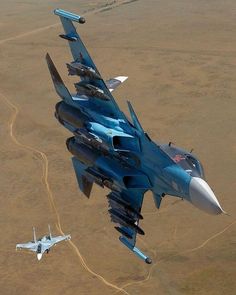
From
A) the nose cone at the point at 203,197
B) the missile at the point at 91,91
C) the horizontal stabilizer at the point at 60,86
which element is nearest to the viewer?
the nose cone at the point at 203,197

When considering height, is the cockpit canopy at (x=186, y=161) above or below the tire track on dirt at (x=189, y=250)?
above

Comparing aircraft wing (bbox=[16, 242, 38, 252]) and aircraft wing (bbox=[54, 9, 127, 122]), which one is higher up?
aircraft wing (bbox=[54, 9, 127, 122])

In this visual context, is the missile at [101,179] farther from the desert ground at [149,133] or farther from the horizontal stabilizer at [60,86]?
the desert ground at [149,133]

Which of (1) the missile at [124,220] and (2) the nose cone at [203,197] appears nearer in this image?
(2) the nose cone at [203,197]

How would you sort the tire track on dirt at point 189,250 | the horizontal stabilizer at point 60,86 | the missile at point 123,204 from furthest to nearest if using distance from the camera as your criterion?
1. the tire track on dirt at point 189,250
2. the horizontal stabilizer at point 60,86
3. the missile at point 123,204

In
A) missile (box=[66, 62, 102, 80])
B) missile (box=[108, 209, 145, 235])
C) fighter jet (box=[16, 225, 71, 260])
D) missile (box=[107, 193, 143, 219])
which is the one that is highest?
missile (box=[66, 62, 102, 80])

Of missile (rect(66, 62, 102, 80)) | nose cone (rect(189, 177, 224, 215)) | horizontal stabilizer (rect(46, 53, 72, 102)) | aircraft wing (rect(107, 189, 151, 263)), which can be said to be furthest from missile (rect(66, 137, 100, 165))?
nose cone (rect(189, 177, 224, 215))

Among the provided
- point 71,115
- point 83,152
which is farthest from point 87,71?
point 83,152

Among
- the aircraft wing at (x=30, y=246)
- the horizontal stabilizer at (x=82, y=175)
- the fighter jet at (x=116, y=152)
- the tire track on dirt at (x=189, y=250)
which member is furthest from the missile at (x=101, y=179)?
the aircraft wing at (x=30, y=246)

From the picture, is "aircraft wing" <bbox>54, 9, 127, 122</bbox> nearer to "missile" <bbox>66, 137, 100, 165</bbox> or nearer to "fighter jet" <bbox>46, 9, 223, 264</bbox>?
"fighter jet" <bbox>46, 9, 223, 264</bbox>
